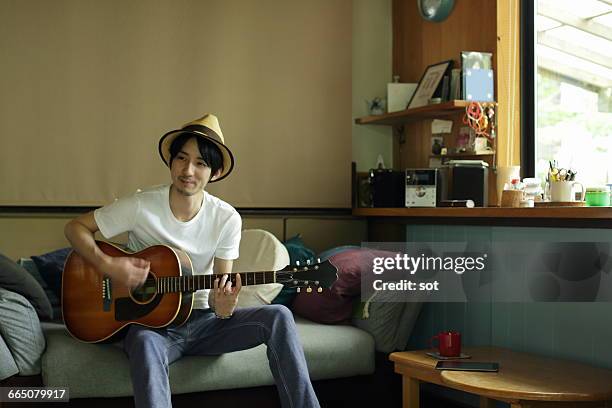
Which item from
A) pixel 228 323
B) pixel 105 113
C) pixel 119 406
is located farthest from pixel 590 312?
pixel 105 113

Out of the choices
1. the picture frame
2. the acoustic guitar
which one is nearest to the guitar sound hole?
the acoustic guitar

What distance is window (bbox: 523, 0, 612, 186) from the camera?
3.17 meters

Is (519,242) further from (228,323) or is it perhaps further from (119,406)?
(119,406)

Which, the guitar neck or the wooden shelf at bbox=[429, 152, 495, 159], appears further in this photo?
the wooden shelf at bbox=[429, 152, 495, 159]

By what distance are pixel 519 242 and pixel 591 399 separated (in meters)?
0.89

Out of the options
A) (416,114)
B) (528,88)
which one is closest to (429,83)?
(416,114)

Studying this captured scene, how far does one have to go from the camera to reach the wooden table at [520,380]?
2383mm

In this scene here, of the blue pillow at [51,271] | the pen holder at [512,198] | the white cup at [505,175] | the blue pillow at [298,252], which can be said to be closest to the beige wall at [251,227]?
A: the blue pillow at [298,252]

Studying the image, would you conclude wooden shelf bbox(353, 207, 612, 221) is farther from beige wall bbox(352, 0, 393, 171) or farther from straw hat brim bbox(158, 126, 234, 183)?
straw hat brim bbox(158, 126, 234, 183)

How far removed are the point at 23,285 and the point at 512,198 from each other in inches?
74.0

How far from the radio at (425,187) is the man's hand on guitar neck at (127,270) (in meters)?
1.44

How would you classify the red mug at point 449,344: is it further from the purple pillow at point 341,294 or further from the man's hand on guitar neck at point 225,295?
the man's hand on guitar neck at point 225,295

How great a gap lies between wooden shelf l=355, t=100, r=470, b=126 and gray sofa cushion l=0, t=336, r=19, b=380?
208cm

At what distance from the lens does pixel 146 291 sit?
272 cm
